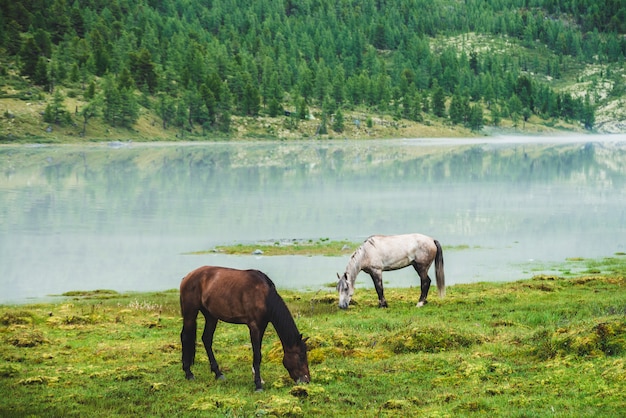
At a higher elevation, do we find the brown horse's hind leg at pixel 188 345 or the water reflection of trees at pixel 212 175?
the brown horse's hind leg at pixel 188 345

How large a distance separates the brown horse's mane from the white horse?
9943mm

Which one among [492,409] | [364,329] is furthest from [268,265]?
[492,409]

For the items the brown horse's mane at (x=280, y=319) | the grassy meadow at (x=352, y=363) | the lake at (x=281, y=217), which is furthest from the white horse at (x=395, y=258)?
the brown horse's mane at (x=280, y=319)

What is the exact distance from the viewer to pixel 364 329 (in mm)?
20500

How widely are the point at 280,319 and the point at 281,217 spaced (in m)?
41.0

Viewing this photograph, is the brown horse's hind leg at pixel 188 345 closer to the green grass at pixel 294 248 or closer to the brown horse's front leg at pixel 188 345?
the brown horse's front leg at pixel 188 345

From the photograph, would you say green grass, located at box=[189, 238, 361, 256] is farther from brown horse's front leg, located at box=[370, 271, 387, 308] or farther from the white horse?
brown horse's front leg, located at box=[370, 271, 387, 308]

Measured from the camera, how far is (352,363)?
54.5ft

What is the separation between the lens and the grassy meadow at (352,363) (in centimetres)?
1314

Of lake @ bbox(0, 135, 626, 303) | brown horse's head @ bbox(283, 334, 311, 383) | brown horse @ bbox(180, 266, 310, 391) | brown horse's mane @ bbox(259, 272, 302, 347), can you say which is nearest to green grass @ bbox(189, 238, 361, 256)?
lake @ bbox(0, 135, 626, 303)

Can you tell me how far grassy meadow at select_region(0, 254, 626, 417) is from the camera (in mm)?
13141

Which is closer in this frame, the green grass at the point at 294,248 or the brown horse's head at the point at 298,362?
the brown horse's head at the point at 298,362

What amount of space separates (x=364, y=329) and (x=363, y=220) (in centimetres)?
3292

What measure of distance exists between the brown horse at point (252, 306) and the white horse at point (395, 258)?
32.3ft
